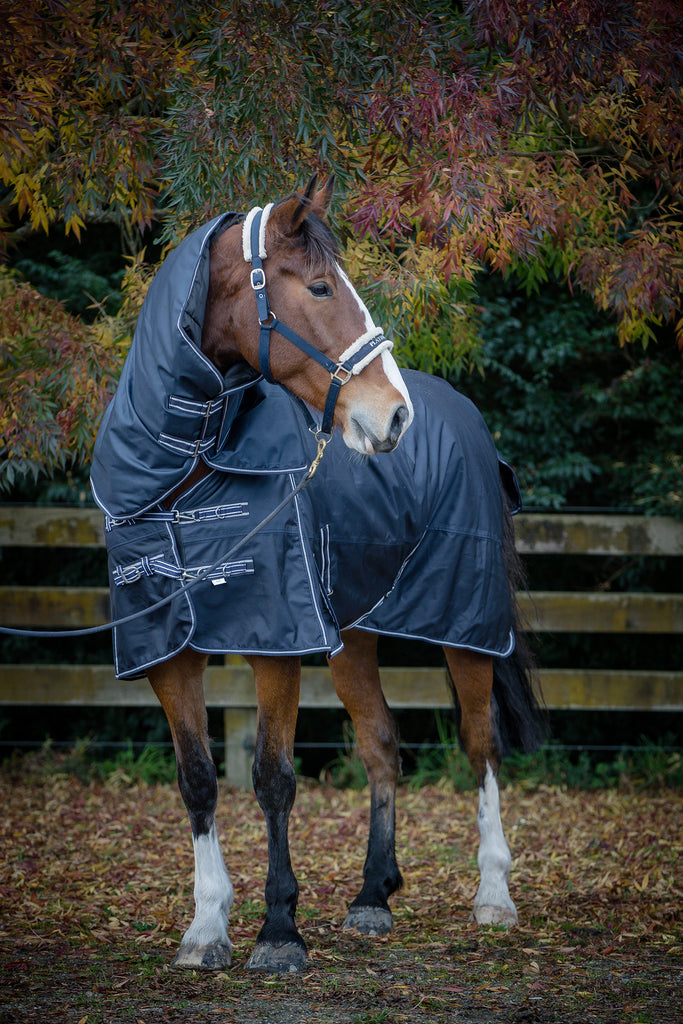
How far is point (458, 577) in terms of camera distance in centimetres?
366

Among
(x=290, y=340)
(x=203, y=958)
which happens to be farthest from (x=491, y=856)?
(x=290, y=340)

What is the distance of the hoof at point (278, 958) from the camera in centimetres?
287

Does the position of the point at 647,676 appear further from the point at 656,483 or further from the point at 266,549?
the point at 266,549

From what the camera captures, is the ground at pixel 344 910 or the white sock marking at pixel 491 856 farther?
the white sock marking at pixel 491 856

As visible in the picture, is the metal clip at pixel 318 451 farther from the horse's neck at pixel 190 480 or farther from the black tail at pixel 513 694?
the black tail at pixel 513 694

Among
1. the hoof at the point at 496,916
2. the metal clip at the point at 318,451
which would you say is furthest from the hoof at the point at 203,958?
the metal clip at the point at 318,451

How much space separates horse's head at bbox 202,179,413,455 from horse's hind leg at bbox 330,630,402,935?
1442mm

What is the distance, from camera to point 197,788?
3.01m

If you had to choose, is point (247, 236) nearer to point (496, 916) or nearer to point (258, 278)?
point (258, 278)

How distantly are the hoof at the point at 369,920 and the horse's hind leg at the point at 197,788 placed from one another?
1.97ft

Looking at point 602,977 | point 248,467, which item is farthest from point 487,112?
point 602,977

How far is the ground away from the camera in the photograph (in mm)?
2635

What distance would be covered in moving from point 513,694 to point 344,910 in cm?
109

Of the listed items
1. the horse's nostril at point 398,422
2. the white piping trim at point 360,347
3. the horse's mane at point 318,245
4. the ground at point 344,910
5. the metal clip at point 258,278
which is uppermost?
the horse's mane at point 318,245
